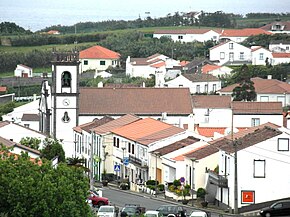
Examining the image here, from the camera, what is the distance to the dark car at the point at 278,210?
49.6 meters

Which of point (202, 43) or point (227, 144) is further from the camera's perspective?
point (202, 43)

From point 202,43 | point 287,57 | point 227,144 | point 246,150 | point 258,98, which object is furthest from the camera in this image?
point 202,43

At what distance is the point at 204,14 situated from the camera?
7820 inches

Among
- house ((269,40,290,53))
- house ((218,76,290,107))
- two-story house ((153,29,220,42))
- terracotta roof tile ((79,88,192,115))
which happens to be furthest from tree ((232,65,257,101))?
two-story house ((153,29,220,42))

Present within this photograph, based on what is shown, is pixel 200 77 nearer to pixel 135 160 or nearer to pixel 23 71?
pixel 23 71

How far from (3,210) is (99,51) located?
102972 millimetres

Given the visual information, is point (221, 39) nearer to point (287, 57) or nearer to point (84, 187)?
point (287, 57)

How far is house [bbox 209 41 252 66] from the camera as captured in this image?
135250 millimetres

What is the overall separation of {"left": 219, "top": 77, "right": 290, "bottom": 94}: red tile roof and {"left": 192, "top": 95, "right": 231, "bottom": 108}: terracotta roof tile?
11.8m

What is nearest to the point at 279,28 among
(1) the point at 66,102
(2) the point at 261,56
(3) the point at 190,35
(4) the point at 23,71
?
(3) the point at 190,35

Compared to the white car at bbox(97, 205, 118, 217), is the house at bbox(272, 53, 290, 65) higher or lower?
higher

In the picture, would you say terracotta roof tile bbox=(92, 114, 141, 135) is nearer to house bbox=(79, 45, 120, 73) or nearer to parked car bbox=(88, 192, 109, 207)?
parked car bbox=(88, 192, 109, 207)

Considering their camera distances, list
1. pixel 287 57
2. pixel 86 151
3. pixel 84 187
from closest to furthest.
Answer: pixel 84 187 < pixel 86 151 < pixel 287 57

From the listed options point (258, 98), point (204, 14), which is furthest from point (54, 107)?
point (204, 14)
